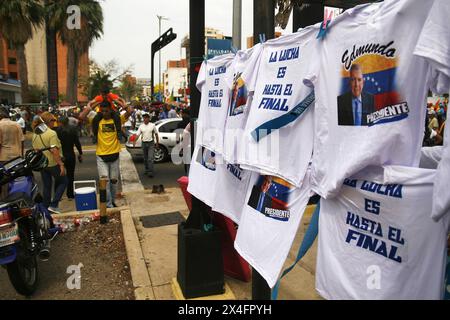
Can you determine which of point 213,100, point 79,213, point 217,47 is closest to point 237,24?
point 217,47

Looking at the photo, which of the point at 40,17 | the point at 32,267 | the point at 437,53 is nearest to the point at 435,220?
the point at 437,53

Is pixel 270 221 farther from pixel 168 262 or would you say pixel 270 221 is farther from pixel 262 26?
pixel 168 262

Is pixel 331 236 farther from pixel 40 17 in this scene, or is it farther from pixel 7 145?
pixel 40 17

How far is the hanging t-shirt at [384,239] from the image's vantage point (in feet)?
5.88

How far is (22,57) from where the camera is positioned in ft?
92.2

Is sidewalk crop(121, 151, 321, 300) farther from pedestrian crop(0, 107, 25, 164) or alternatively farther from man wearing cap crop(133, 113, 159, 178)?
man wearing cap crop(133, 113, 159, 178)

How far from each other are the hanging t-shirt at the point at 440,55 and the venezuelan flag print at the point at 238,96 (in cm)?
161

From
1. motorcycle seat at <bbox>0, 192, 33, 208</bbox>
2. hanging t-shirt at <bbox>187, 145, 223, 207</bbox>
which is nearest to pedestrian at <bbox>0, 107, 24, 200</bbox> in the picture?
motorcycle seat at <bbox>0, 192, 33, 208</bbox>

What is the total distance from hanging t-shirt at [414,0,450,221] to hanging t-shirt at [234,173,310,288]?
0.92 m

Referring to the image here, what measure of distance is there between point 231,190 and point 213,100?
970mm

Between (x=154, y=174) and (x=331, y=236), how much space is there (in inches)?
366

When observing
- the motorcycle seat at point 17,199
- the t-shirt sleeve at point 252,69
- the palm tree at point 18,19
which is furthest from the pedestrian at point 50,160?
the palm tree at point 18,19

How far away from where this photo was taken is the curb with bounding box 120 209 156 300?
401 centimetres

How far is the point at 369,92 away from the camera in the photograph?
78.2 inches
